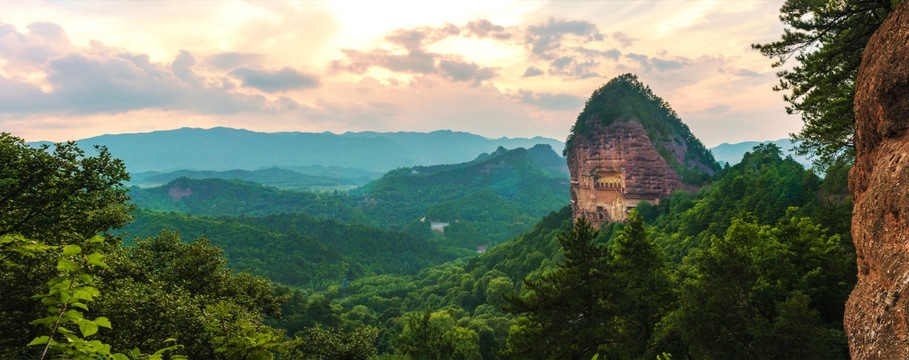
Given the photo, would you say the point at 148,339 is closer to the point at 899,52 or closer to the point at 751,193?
the point at 899,52

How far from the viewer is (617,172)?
7888 cm

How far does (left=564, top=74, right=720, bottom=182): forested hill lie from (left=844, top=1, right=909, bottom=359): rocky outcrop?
70.8 metres

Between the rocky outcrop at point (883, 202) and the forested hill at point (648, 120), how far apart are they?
70797 mm

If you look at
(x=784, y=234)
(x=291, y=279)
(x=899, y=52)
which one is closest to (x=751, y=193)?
(x=784, y=234)

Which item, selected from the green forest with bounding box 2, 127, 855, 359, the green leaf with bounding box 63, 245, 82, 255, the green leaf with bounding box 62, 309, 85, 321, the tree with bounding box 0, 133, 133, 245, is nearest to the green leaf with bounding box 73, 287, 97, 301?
the green forest with bounding box 2, 127, 855, 359

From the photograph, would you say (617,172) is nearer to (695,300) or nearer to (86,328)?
(695,300)

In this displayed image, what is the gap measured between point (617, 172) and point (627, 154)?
3655 millimetres

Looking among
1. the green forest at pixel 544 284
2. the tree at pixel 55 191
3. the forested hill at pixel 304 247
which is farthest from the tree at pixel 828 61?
the forested hill at pixel 304 247

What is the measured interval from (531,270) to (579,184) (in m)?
20.4

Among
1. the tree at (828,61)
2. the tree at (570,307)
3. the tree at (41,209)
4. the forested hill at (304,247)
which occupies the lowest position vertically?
the forested hill at (304,247)

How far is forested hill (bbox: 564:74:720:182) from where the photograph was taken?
81938 mm

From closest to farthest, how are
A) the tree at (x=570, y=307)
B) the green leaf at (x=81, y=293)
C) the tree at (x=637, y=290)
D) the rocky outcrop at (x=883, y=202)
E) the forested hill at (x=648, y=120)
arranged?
the green leaf at (x=81, y=293) → the rocky outcrop at (x=883, y=202) → the tree at (x=570, y=307) → the tree at (x=637, y=290) → the forested hill at (x=648, y=120)

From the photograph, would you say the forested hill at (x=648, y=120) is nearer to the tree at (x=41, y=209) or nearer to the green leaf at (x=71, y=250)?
the tree at (x=41, y=209)

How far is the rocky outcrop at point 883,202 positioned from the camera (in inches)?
380
